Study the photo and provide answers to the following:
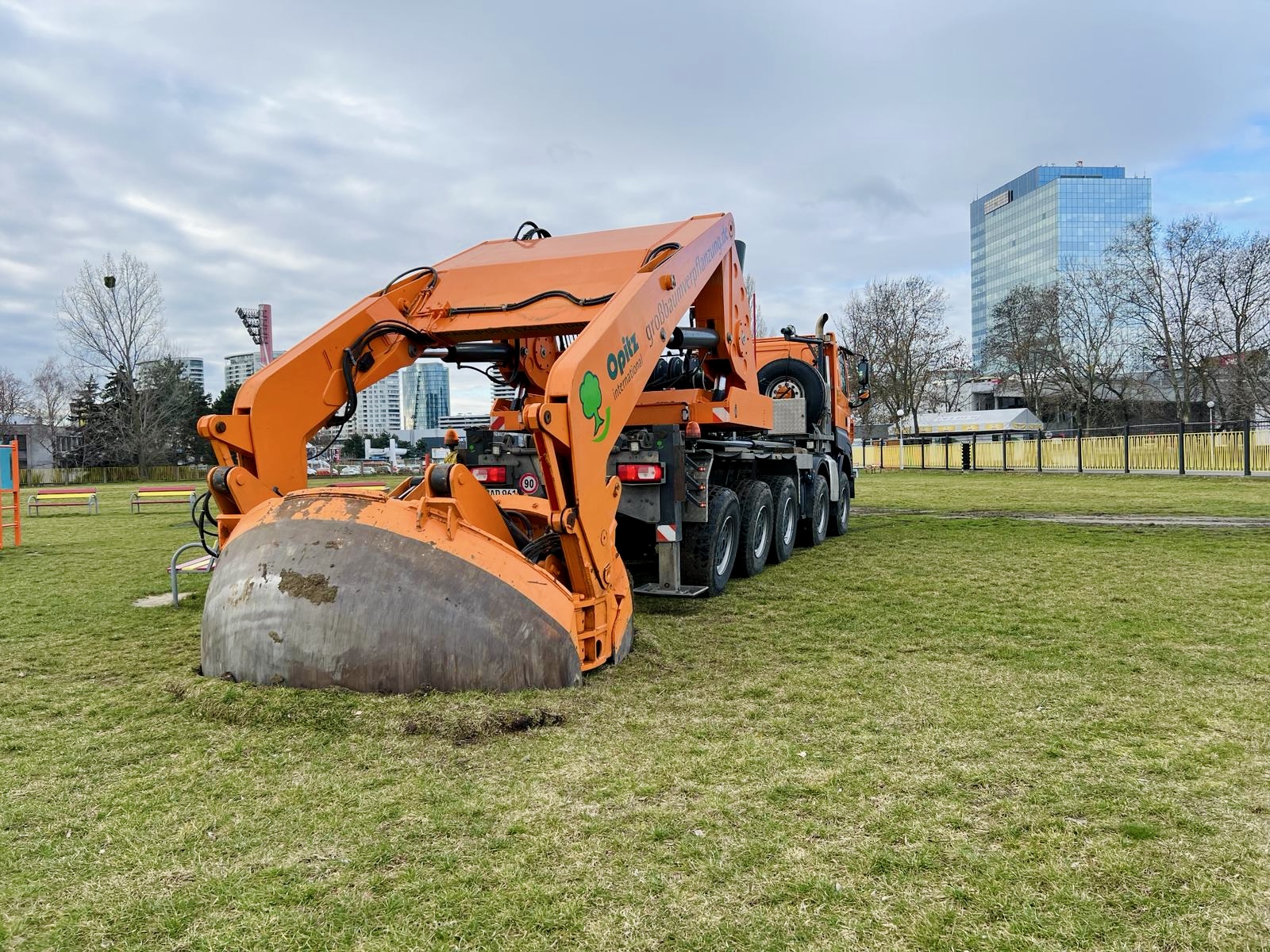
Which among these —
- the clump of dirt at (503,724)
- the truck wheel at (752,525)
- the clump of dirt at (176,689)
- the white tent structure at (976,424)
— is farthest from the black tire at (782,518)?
the white tent structure at (976,424)

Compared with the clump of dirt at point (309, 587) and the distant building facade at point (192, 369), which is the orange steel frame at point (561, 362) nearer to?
the clump of dirt at point (309, 587)

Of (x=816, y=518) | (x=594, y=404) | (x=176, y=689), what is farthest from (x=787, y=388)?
(x=176, y=689)

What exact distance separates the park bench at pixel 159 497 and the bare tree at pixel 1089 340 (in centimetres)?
4590

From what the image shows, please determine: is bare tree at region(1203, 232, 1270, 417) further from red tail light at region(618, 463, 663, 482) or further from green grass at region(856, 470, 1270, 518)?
red tail light at region(618, 463, 663, 482)

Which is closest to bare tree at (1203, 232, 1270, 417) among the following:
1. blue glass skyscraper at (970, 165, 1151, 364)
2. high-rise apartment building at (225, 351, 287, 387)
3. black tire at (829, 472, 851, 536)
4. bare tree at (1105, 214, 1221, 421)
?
bare tree at (1105, 214, 1221, 421)

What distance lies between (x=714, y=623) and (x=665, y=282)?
8.86 ft

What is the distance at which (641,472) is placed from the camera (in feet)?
22.7

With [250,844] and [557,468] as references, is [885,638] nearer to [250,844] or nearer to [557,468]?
[557,468]

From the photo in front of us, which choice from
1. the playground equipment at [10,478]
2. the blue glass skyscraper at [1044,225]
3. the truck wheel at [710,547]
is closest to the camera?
the truck wheel at [710,547]

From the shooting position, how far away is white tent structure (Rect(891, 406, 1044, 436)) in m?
56.3

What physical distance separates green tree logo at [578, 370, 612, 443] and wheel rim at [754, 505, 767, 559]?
13.9 ft

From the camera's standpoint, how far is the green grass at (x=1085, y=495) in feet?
55.5

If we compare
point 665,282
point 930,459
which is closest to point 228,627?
point 665,282

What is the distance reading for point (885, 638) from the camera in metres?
6.09
